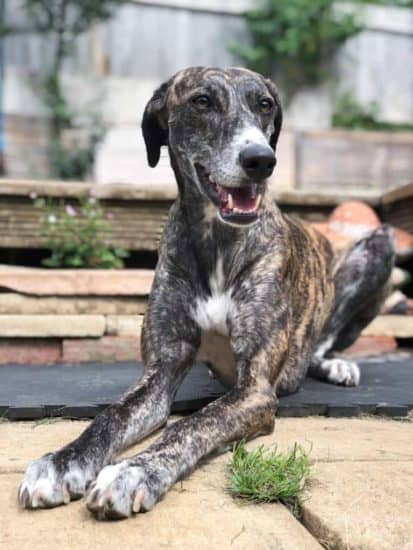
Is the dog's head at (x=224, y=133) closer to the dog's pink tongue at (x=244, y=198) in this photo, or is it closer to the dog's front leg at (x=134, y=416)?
the dog's pink tongue at (x=244, y=198)

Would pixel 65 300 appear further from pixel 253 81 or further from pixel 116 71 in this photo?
pixel 116 71

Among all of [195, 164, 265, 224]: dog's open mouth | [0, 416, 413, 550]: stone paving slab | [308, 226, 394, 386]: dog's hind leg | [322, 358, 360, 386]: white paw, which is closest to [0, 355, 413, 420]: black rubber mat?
[322, 358, 360, 386]: white paw

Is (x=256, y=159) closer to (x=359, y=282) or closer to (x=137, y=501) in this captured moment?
(x=137, y=501)

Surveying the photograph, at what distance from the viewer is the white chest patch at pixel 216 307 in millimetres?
2898

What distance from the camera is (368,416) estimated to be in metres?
2.96

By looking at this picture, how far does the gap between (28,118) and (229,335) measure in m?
7.91

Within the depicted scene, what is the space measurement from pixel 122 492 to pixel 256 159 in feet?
4.24

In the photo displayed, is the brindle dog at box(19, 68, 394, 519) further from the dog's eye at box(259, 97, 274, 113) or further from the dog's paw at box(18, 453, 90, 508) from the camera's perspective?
the dog's paw at box(18, 453, 90, 508)

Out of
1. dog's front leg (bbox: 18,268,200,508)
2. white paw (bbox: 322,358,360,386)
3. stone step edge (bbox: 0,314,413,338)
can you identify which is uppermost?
dog's front leg (bbox: 18,268,200,508)

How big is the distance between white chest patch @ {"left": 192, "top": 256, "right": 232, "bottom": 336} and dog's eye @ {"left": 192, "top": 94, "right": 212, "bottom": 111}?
0.62 metres

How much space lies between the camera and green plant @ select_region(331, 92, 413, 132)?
10969 millimetres

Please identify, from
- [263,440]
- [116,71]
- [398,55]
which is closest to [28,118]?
[116,71]

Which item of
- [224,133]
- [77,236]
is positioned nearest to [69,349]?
[77,236]

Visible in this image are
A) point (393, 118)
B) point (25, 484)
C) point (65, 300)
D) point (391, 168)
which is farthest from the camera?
point (393, 118)
